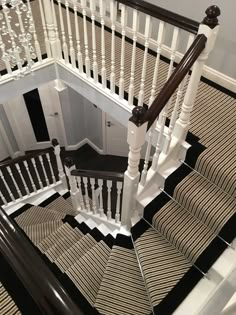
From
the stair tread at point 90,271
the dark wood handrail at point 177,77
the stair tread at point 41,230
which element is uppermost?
the dark wood handrail at point 177,77

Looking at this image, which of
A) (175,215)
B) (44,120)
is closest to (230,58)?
(175,215)

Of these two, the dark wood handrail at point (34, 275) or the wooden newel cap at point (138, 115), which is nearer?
the dark wood handrail at point (34, 275)

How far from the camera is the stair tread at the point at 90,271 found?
→ 233 cm

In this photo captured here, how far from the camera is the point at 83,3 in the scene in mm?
2393

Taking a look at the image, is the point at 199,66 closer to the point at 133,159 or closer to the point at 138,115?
the point at 138,115

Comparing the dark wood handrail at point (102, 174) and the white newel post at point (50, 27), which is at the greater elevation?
the white newel post at point (50, 27)

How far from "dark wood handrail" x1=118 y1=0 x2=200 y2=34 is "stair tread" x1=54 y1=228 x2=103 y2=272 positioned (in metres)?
2.27

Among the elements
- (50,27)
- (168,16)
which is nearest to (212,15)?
(168,16)

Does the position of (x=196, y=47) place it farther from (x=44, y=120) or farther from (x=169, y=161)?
(x=44, y=120)

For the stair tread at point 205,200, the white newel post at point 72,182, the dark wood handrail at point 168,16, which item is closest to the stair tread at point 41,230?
the white newel post at point 72,182

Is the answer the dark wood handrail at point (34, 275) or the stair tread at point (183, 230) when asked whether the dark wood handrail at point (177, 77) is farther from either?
the dark wood handrail at point (34, 275)

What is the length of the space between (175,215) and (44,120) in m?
4.37

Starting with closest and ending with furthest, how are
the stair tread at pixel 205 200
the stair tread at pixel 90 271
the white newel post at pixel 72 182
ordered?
the stair tread at pixel 205 200
the stair tread at pixel 90 271
the white newel post at pixel 72 182

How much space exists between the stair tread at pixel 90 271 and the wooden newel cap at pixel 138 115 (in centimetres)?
149
